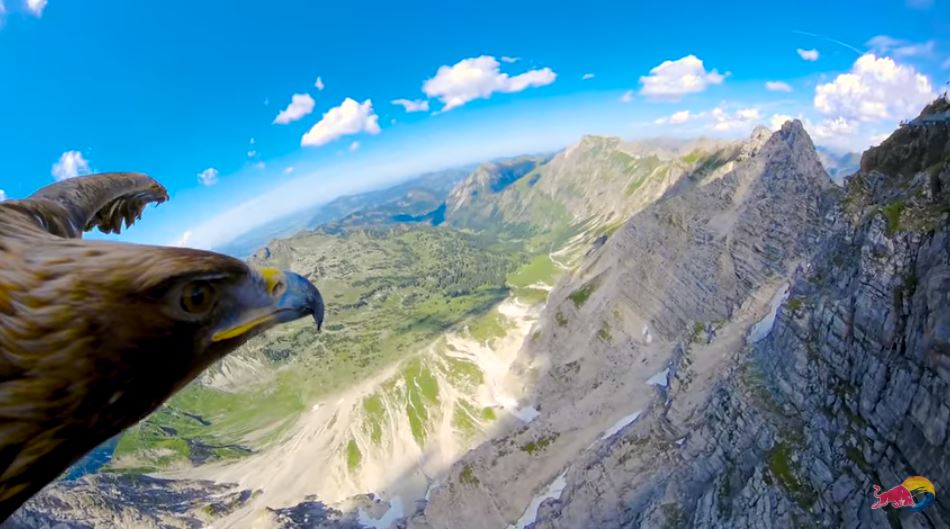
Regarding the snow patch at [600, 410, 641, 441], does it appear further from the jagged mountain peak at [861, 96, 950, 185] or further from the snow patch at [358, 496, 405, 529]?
the snow patch at [358, 496, 405, 529]

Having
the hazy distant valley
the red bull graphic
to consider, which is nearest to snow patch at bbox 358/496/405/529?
→ the hazy distant valley

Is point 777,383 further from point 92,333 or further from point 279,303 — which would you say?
point 92,333

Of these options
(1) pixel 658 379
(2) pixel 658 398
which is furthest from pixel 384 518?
(2) pixel 658 398

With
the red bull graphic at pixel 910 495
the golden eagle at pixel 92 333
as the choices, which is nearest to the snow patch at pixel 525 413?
the red bull graphic at pixel 910 495

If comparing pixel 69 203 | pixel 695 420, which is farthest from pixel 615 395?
pixel 69 203

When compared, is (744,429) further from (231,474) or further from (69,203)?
(231,474)

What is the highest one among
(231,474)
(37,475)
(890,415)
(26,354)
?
(26,354)
